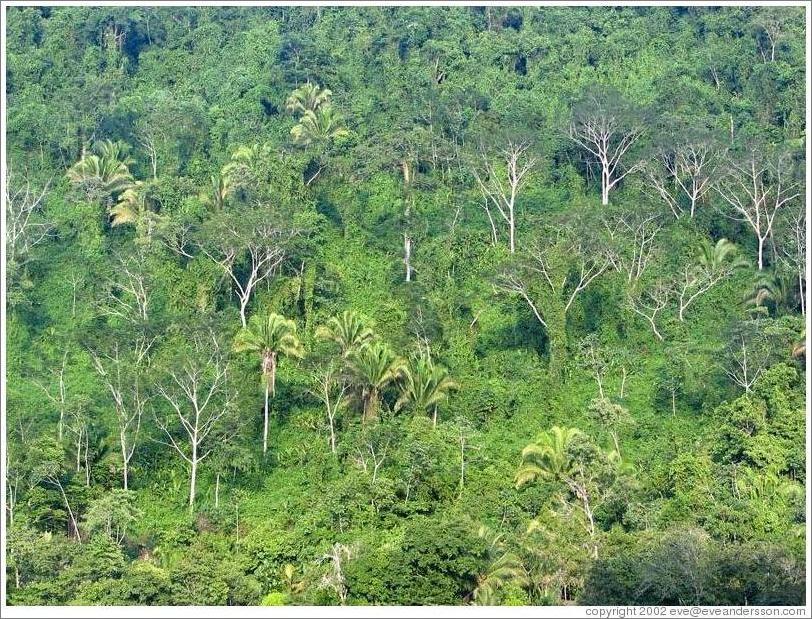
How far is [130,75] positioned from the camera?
60.9 meters

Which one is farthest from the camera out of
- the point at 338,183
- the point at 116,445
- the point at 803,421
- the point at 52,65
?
the point at 52,65

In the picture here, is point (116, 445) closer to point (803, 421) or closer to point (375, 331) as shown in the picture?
point (375, 331)

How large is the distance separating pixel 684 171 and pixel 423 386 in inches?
532

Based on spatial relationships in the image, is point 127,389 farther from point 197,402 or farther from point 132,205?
point 132,205

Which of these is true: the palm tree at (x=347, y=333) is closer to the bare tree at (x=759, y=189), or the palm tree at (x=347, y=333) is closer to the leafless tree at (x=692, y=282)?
the leafless tree at (x=692, y=282)

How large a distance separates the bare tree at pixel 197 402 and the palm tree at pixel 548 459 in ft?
26.6

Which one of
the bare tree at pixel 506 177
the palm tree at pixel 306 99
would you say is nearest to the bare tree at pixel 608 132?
the bare tree at pixel 506 177

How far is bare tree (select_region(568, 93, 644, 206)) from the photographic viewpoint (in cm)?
4825

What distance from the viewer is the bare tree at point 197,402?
127 feet

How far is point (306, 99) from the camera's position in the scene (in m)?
54.9

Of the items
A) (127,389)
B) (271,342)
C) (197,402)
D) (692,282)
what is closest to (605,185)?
(692,282)

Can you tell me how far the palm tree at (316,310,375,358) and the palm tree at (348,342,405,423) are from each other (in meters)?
0.70

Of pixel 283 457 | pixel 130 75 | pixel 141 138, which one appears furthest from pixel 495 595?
pixel 130 75

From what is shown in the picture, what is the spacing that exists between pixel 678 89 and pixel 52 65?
84.1ft
